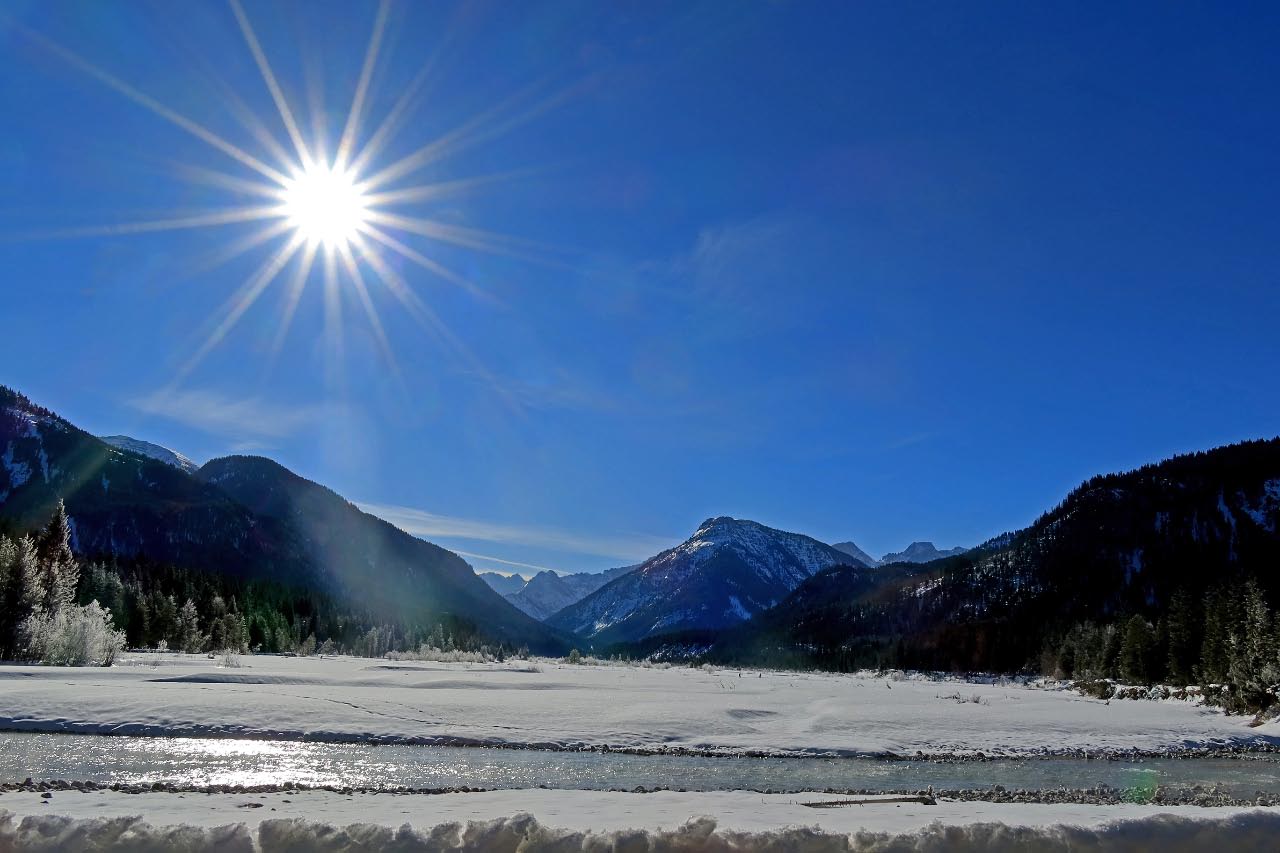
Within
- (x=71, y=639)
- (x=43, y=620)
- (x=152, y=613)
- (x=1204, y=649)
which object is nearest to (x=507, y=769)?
(x=71, y=639)

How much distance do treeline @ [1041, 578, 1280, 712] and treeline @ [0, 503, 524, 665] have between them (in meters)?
70.8

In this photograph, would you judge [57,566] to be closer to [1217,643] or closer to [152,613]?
[152,613]

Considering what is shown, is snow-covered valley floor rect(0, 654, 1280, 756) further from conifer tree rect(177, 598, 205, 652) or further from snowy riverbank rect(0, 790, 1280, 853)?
conifer tree rect(177, 598, 205, 652)

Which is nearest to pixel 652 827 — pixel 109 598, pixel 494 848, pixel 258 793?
pixel 494 848

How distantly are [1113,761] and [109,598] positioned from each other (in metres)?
85.2

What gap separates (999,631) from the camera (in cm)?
14562

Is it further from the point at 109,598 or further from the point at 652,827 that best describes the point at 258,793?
the point at 109,598

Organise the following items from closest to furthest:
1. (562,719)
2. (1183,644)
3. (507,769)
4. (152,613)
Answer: (507,769) < (562,719) < (1183,644) < (152,613)

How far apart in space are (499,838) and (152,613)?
87.9m

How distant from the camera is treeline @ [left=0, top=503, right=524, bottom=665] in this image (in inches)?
1912

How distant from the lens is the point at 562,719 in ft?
95.5

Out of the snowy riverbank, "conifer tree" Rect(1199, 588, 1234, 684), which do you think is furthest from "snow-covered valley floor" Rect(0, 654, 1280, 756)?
"conifer tree" Rect(1199, 588, 1234, 684)

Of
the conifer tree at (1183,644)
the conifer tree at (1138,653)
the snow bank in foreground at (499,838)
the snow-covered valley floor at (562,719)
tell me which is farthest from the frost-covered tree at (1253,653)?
the snow bank in foreground at (499,838)

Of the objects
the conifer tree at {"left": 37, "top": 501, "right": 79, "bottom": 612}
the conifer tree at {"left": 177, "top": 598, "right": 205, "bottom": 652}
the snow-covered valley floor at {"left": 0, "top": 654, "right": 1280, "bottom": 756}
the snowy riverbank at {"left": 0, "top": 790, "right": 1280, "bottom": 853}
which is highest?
the conifer tree at {"left": 37, "top": 501, "right": 79, "bottom": 612}
